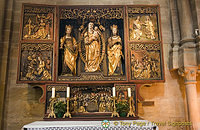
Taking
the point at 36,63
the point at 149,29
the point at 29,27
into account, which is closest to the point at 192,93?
the point at 149,29

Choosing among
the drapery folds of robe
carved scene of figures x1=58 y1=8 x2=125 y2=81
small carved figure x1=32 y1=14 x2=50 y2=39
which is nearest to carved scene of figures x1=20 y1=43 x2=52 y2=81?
small carved figure x1=32 y1=14 x2=50 y2=39

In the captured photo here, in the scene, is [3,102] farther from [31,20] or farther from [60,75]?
[31,20]

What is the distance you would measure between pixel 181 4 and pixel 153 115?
13.2 ft

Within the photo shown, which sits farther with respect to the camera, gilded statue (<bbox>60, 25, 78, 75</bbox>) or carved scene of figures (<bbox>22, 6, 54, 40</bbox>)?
gilded statue (<bbox>60, 25, 78, 75</bbox>)

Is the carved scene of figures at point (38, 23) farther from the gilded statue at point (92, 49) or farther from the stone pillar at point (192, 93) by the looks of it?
the stone pillar at point (192, 93)

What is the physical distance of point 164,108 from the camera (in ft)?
24.5

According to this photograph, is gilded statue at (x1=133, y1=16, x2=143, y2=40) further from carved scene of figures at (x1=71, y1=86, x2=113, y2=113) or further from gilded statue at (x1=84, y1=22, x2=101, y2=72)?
carved scene of figures at (x1=71, y1=86, x2=113, y2=113)

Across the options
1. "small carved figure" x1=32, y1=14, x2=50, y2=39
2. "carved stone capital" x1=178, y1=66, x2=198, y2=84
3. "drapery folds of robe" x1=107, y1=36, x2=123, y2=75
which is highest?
"small carved figure" x1=32, y1=14, x2=50, y2=39

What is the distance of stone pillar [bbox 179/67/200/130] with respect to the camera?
22.4 feet

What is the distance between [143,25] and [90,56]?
2.02 metres

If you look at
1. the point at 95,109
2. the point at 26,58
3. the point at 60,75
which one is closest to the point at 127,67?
the point at 95,109

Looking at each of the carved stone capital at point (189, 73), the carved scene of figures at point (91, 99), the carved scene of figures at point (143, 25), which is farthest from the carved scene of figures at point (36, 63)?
the carved stone capital at point (189, 73)

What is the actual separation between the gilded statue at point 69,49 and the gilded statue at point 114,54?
1.14m

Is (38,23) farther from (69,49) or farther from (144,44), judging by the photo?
(144,44)
